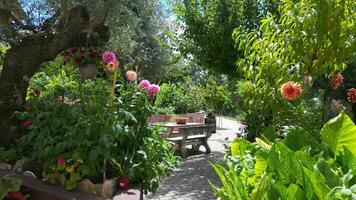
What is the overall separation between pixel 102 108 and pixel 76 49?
60.9 inches

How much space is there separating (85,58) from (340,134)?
136 inches

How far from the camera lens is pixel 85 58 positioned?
5004 millimetres

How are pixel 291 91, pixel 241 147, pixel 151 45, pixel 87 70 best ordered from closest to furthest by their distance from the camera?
pixel 241 147
pixel 291 91
pixel 87 70
pixel 151 45

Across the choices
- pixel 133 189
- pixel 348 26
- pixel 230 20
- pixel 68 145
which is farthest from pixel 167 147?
pixel 230 20

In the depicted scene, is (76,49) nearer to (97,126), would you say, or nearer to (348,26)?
(97,126)

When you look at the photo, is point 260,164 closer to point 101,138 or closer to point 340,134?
point 340,134

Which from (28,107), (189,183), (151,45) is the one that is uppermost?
(151,45)

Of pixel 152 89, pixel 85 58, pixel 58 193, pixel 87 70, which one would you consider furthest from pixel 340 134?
pixel 87 70

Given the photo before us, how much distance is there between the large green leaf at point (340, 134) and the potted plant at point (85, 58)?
3.34m

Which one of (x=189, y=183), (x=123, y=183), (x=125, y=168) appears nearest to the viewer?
(x=123, y=183)

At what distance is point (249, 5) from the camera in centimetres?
836

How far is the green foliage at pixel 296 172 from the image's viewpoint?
6.12 feet

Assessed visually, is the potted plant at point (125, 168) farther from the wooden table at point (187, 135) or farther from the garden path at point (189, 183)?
the wooden table at point (187, 135)

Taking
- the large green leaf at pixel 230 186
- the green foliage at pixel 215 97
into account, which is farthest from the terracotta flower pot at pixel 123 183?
the green foliage at pixel 215 97
